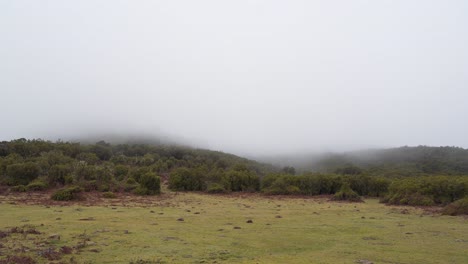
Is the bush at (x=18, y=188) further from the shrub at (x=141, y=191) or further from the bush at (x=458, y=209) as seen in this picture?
the bush at (x=458, y=209)

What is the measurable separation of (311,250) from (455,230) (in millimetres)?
11831

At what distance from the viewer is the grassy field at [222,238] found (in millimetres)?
14031

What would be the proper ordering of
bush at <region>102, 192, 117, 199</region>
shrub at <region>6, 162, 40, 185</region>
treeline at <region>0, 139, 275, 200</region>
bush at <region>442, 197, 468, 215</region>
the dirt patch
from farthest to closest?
1. shrub at <region>6, 162, 40, 185</region>
2. treeline at <region>0, 139, 275, 200</region>
3. bush at <region>102, 192, 117, 199</region>
4. bush at <region>442, 197, 468, 215</region>
5. the dirt patch

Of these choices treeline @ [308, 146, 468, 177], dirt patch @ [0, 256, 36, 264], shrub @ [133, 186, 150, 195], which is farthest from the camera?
treeline @ [308, 146, 468, 177]

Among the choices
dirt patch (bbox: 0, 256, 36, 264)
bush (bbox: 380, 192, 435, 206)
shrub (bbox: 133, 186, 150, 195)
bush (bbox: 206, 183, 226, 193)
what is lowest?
bush (bbox: 206, 183, 226, 193)

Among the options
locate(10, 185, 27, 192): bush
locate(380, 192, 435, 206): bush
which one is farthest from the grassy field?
locate(10, 185, 27, 192): bush

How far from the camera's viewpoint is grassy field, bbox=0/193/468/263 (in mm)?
14031

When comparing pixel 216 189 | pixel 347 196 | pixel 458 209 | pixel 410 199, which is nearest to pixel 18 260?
pixel 458 209

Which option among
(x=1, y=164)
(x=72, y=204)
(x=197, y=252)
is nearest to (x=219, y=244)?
(x=197, y=252)

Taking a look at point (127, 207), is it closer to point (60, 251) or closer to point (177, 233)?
point (177, 233)

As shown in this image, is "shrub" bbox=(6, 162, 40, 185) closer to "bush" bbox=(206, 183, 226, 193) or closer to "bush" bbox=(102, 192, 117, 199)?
"bush" bbox=(102, 192, 117, 199)

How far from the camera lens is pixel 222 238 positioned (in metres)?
18.0

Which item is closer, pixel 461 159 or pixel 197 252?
pixel 197 252

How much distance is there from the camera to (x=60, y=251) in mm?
14039
